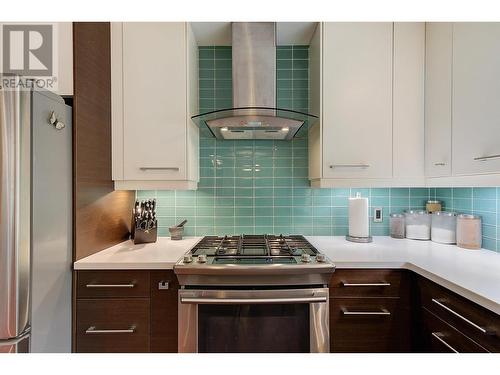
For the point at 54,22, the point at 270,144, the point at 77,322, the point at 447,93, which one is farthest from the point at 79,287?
the point at 447,93

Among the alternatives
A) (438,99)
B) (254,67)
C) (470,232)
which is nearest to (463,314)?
(470,232)

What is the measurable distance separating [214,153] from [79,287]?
3.77ft

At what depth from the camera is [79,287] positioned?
1.35 m

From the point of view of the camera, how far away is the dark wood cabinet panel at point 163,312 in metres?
A: 1.35

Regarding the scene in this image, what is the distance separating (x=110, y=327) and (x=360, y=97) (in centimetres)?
186

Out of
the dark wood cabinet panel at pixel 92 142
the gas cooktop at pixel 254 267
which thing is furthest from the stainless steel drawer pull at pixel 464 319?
the dark wood cabinet panel at pixel 92 142

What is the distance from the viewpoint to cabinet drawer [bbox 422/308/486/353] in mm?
999

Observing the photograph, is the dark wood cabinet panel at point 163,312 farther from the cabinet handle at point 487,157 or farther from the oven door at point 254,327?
the cabinet handle at point 487,157

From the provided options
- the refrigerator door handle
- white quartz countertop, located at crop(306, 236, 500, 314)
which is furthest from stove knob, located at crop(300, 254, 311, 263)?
the refrigerator door handle

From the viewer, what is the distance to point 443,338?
1.12m

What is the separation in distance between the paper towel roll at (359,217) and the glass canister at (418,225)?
1.13 feet

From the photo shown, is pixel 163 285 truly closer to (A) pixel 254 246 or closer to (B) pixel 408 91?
(A) pixel 254 246

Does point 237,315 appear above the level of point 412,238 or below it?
below

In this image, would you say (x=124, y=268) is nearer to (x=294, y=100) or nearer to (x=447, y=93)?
(x=294, y=100)
